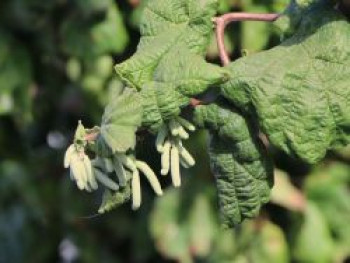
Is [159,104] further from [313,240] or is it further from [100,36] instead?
[313,240]

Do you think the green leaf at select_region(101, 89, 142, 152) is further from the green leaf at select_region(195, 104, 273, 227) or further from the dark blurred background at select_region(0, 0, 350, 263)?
the dark blurred background at select_region(0, 0, 350, 263)

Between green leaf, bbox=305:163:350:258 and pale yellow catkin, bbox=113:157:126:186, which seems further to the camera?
green leaf, bbox=305:163:350:258

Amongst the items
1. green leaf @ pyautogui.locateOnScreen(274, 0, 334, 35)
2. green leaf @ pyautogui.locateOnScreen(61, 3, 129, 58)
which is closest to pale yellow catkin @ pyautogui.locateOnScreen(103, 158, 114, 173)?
green leaf @ pyautogui.locateOnScreen(274, 0, 334, 35)

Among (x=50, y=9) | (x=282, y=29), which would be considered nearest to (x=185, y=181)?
(x=50, y=9)

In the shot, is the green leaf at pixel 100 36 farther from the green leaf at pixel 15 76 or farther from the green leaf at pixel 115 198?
the green leaf at pixel 115 198

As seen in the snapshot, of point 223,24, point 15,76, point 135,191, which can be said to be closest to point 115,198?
point 135,191

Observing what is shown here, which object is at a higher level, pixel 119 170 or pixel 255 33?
pixel 119 170
